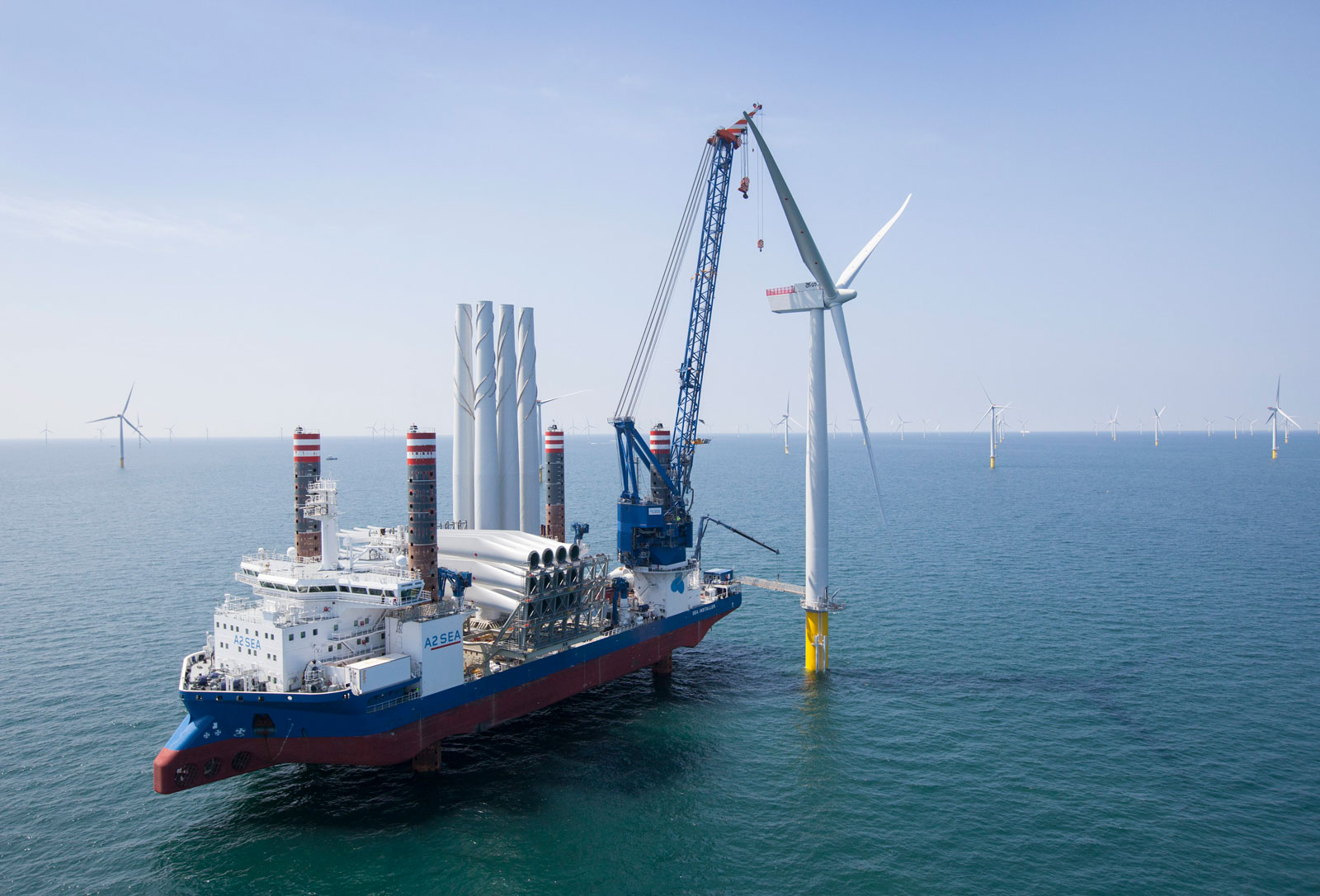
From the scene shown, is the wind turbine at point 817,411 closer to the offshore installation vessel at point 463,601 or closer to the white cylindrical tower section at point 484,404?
the offshore installation vessel at point 463,601

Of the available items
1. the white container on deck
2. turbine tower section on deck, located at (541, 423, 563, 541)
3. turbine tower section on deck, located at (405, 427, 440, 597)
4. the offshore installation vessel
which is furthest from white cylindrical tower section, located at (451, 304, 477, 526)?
the white container on deck

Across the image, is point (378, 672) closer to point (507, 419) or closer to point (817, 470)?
point (507, 419)

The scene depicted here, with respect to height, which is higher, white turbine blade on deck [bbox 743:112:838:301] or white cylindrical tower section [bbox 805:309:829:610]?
white turbine blade on deck [bbox 743:112:838:301]

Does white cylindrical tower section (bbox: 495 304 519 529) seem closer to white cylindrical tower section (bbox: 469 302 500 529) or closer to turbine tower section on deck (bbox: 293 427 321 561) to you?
white cylindrical tower section (bbox: 469 302 500 529)

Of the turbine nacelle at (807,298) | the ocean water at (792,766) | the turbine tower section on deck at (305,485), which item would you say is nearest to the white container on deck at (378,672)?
the ocean water at (792,766)

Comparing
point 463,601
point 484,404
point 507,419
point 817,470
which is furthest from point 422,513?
point 817,470

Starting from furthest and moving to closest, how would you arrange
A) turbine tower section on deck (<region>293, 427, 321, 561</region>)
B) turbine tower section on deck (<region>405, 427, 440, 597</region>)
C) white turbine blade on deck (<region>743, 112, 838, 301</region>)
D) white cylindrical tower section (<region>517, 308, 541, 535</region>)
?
white cylindrical tower section (<region>517, 308, 541, 535</region>) < white turbine blade on deck (<region>743, 112, 838, 301</region>) < turbine tower section on deck (<region>293, 427, 321, 561</region>) < turbine tower section on deck (<region>405, 427, 440, 597</region>)

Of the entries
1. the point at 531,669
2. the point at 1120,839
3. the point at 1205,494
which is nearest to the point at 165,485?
the point at 531,669
